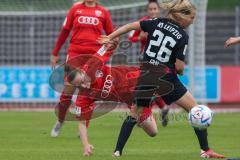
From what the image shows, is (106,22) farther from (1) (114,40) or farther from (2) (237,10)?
(2) (237,10)

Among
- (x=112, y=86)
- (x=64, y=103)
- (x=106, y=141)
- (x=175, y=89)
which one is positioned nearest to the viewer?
(x=175, y=89)

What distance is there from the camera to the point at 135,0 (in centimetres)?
2048

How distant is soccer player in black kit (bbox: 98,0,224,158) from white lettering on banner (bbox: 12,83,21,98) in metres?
11.7

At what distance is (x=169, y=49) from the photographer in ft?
31.5

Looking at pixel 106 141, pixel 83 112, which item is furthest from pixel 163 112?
pixel 83 112

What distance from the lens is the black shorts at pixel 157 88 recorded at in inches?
384

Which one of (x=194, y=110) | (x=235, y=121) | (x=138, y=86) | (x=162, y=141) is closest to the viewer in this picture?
(x=194, y=110)

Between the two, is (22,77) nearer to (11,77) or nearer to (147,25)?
(11,77)

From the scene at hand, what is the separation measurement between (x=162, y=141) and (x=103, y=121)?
4565mm

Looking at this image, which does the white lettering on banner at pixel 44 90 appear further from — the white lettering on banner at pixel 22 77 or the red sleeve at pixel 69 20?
the red sleeve at pixel 69 20

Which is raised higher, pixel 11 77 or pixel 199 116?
pixel 199 116

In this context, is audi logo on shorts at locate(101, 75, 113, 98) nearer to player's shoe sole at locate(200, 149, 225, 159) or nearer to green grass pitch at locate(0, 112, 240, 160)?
green grass pitch at locate(0, 112, 240, 160)

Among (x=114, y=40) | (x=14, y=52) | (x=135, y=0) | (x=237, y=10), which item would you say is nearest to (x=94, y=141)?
(x=114, y=40)

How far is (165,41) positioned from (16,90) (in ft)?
39.9
